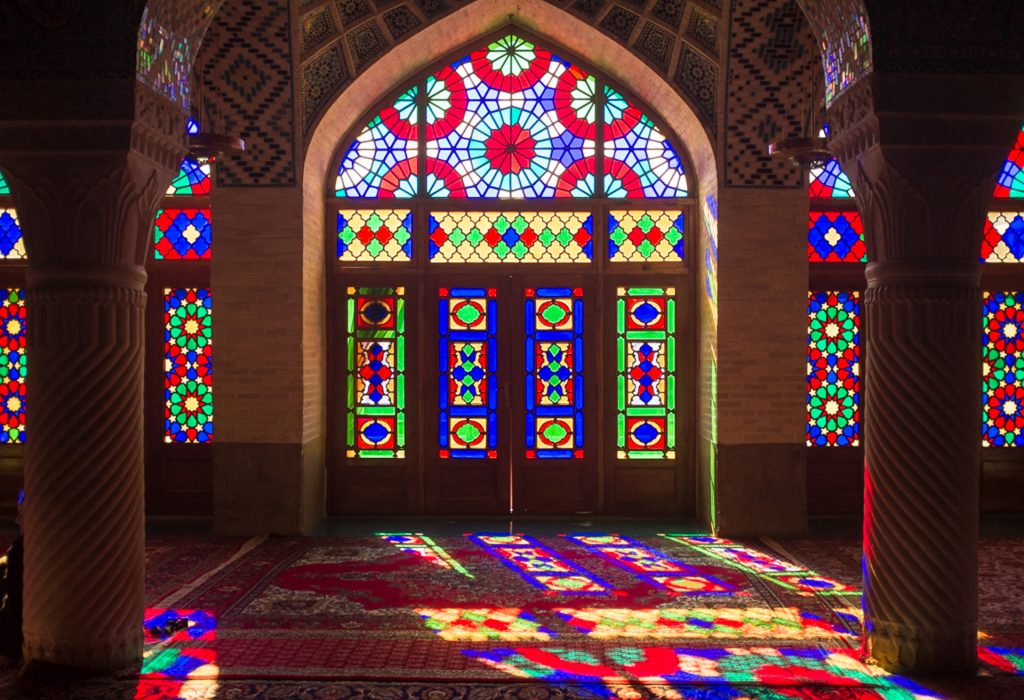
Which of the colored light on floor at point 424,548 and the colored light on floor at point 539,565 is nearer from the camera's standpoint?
the colored light on floor at point 539,565

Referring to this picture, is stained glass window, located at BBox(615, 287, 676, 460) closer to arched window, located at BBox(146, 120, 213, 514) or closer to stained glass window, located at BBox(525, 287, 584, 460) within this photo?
stained glass window, located at BBox(525, 287, 584, 460)

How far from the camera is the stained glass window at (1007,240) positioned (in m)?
8.41

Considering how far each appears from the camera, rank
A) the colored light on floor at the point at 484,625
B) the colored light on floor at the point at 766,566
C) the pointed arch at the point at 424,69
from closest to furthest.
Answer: the colored light on floor at the point at 484,625, the colored light on floor at the point at 766,566, the pointed arch at the point at 424,69

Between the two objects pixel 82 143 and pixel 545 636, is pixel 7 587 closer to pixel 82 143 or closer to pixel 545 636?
pixel 82 143

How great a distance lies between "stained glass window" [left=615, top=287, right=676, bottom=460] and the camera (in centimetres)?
845

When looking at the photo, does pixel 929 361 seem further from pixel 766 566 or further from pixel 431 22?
pixel 431 22

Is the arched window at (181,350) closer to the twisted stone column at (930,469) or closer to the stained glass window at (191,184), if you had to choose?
the stained glass window at (191,184)

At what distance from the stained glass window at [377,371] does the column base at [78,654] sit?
4150 millimetres

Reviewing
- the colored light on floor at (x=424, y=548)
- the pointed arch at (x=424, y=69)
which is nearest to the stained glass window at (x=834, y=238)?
the pointed arch at (x=424, y=69)

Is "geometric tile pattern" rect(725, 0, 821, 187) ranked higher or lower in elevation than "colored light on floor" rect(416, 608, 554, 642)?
higher

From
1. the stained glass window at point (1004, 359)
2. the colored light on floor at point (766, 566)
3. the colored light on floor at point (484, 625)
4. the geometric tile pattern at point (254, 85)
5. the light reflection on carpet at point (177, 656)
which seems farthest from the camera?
the stained glass window at point (1004, 359)

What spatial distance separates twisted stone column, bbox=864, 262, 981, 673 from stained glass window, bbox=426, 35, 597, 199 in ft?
14.6

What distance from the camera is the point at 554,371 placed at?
8.47 metres

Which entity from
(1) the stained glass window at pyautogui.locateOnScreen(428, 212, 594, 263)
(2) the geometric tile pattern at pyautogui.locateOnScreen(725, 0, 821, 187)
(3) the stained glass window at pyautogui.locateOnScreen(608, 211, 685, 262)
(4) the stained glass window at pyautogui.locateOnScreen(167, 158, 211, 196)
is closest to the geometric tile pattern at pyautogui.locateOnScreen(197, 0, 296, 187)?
(4) the stained glass window at pyautogui.locateOnScreen(167, 158, 211, 196)
